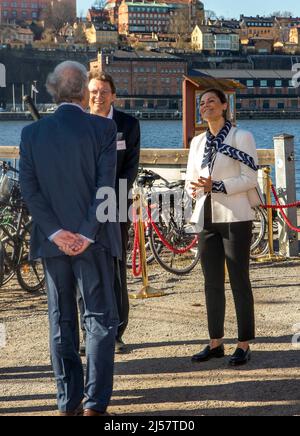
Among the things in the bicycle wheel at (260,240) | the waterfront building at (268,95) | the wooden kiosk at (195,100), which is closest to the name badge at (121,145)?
the bicycle wheel at (260,240)

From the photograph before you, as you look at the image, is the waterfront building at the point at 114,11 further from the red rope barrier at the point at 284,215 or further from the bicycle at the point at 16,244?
the bicycle at the point at 16,244

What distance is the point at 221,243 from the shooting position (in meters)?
4.81

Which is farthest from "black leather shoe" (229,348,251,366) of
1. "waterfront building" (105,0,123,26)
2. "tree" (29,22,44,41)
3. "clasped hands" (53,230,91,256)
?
"waterfront building" (105,0,123,26)

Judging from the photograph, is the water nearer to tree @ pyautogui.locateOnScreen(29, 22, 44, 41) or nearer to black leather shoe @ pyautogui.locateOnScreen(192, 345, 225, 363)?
black leather shoe @ pyautogui.locateOnScreen(192, 345, 225, 363)

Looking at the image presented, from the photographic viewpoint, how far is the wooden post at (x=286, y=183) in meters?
8.42

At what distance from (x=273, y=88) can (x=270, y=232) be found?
121303 mm

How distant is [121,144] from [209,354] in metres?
1.17

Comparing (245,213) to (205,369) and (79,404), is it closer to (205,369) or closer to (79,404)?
(205,369)

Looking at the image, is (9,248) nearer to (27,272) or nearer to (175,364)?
(27,272)

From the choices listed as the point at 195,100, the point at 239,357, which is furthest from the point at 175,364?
the point at 195,100

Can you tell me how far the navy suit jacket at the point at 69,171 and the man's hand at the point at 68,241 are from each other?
1.4 inches

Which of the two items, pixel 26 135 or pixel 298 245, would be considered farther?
pixel 298 245

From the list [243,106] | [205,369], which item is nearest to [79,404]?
[205,369]

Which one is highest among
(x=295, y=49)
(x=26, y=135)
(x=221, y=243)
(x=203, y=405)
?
(x=295, y=49)
